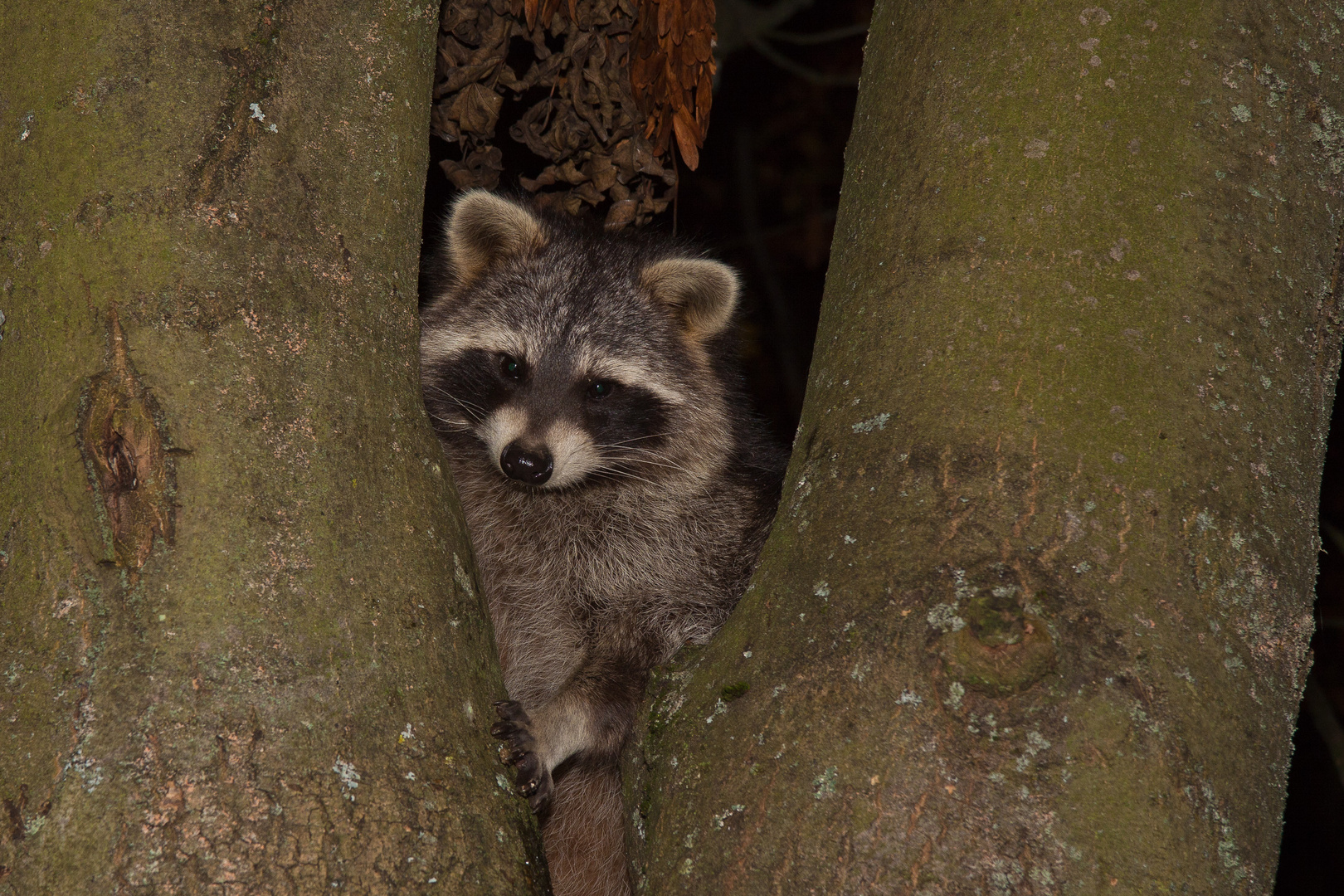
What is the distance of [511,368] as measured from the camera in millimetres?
3564

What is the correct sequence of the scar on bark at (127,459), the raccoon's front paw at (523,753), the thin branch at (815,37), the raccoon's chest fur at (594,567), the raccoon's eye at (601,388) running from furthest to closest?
1. the thin branch at (815,37)
2. the raccoon's eye at (601,388)
3. the raccoon's chest fur at (594,567)
4. the raccoon's front paw at (523,753)
5. the scar on bark at (127,459)

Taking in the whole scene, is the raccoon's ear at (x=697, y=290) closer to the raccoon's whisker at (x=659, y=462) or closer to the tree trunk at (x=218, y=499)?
the raccoon's whisker at (x=659, y=462)

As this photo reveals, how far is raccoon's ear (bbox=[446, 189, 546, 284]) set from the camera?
142 inches

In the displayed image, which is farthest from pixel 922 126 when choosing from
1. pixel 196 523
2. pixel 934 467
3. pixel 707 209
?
pixel 707 209

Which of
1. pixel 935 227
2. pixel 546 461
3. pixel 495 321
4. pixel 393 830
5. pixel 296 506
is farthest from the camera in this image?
pixel 495 321

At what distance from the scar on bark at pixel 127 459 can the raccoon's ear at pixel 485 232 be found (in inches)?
77.1

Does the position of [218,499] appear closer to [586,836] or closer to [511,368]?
[586,836]

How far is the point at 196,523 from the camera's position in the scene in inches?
67.6

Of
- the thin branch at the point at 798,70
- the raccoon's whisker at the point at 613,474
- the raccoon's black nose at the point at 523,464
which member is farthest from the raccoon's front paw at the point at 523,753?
the thin branch at the point at 798,70

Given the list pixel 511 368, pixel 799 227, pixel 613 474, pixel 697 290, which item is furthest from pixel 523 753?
pixel 799 227

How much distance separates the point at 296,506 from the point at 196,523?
0.14 m

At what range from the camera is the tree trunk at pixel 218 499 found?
1585mm

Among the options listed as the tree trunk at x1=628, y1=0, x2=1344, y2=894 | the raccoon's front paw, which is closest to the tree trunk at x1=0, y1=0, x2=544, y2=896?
the raccoon's front paw

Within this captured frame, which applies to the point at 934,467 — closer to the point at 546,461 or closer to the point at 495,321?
the point at 546,461
